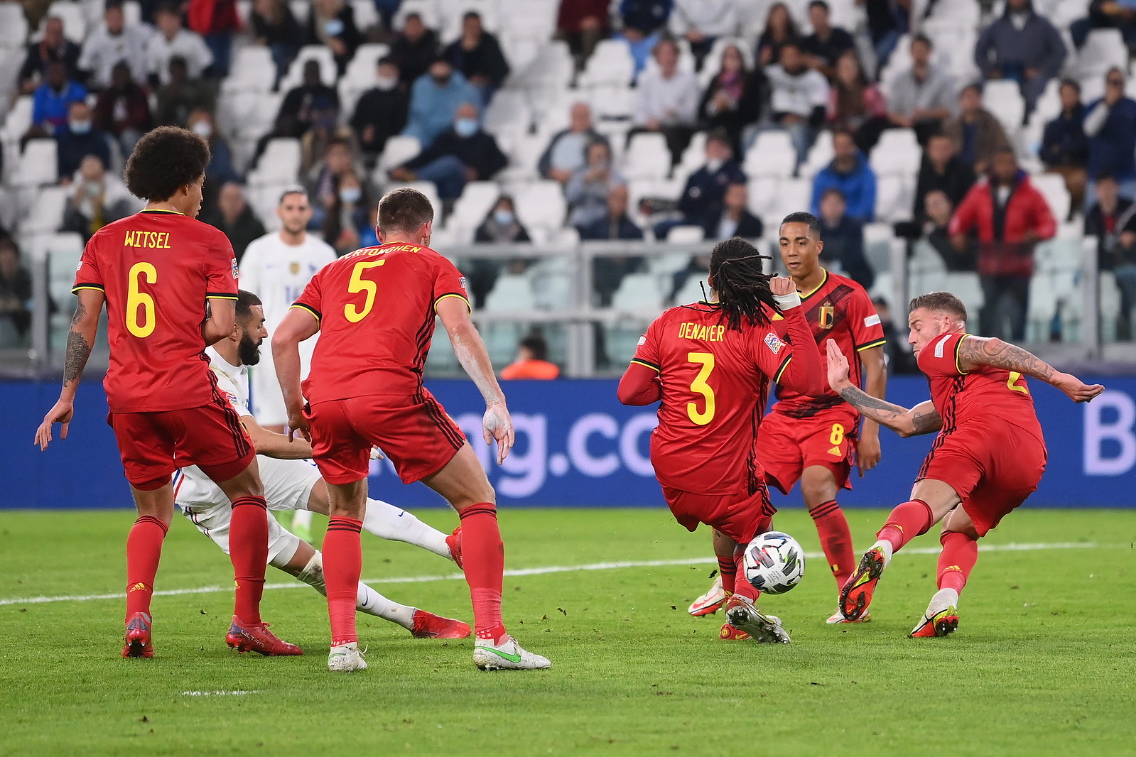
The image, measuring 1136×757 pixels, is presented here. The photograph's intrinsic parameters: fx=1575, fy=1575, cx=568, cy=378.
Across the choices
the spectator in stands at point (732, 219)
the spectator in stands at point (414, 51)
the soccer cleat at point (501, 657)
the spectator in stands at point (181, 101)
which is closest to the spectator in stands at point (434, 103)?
the spectator in stands at point (414, 51)

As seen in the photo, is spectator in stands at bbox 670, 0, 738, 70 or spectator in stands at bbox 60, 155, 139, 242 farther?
spectator in stands at bbox 670, 0, 738, 70

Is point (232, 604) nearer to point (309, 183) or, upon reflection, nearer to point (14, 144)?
point (309, 183)

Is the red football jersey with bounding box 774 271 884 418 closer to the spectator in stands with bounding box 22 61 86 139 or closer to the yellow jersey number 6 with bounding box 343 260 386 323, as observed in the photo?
the yellow jersey number 6 with bounding box 343 260 386 323

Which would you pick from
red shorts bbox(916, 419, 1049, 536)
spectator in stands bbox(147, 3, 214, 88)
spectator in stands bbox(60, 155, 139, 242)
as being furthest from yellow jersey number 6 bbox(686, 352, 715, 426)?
spectator in stands bbox(147, 3, 214, 88)

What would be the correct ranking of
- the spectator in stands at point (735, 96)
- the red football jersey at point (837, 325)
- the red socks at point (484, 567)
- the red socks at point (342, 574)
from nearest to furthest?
the red socks at point (484, 567) → the red socks at point (342, 574) → the red football jersey at point (837, 325) → the spectator in stands at point (735, 96)

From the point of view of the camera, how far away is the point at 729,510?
6637mm

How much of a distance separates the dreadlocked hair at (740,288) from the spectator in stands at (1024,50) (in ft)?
39.1

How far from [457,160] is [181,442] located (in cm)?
1215

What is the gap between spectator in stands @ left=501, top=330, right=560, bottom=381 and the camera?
45.7ft

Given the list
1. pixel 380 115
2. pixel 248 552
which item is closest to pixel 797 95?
pixel 380 115

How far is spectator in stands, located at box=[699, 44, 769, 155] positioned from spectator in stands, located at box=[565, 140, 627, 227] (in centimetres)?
137

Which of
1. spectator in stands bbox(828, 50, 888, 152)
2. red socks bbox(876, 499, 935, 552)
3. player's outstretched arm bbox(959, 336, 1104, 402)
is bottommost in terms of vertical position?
red socks bbox(876, 499, 935, 552)

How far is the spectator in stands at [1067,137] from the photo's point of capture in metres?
16.5

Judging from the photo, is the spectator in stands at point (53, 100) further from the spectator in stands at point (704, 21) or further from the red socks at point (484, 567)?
the red socks at point (484, 567)
